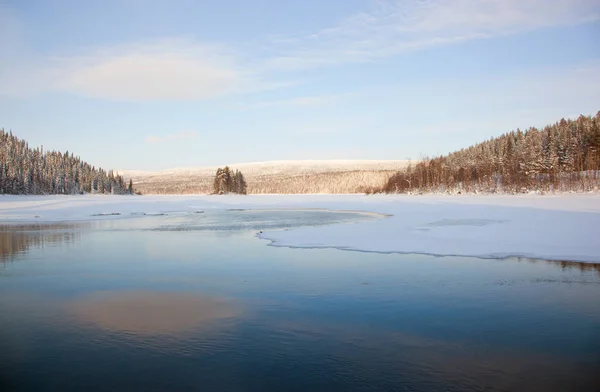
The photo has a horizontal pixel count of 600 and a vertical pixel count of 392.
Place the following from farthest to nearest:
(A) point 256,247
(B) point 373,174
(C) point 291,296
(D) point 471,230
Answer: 1. (B) point 373,174
2. (D) point 471,230
3. (A) point 256,247
4. (C) point 291,296

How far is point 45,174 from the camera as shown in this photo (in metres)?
101

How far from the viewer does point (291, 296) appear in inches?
383

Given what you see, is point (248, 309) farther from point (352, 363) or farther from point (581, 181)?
point (581, 181)

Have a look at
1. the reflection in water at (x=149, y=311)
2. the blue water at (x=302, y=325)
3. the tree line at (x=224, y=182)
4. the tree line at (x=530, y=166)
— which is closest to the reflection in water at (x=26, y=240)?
the blue water at (x=302, y=325)

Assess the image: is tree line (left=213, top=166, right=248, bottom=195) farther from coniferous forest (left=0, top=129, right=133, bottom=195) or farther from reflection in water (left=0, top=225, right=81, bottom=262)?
reflection in water (left=0, top=225, right=81, bottom=262)

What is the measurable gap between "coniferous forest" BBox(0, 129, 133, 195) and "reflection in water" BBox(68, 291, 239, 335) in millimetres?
90379

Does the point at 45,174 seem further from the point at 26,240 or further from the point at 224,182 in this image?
the point at 26,240

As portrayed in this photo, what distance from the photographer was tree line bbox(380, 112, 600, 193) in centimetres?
6544

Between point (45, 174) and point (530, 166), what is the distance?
9489 cm

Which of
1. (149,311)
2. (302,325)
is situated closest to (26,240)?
(149,311)

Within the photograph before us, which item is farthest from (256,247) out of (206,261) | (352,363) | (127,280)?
(352,363)

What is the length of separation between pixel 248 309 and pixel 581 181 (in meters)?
60.1

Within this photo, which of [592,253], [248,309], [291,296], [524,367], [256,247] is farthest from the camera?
[256,247]

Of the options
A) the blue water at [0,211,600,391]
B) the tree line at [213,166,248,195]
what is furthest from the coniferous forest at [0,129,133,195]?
the blue water at [0,211,600,391]
